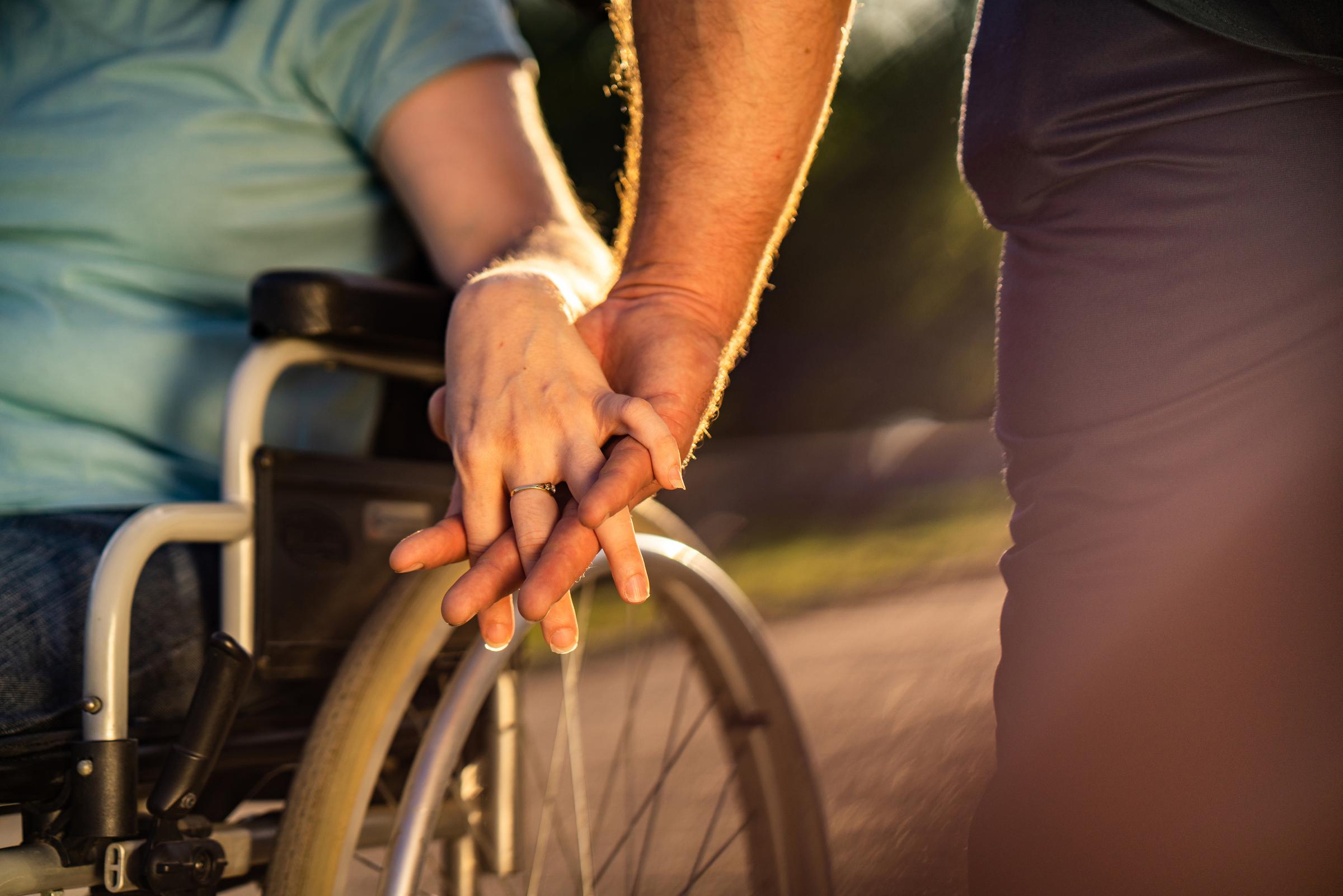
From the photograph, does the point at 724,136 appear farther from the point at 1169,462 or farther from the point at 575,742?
the point at 575,742

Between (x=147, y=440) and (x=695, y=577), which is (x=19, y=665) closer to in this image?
(x=147, y=440)

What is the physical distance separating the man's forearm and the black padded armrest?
0.40m

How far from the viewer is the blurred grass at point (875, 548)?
659 centimetres

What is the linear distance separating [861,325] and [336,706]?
917 centimetres

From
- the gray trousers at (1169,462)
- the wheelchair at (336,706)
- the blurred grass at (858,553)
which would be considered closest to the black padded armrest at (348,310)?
the wheelchair at (336,706)

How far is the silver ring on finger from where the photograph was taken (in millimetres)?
789

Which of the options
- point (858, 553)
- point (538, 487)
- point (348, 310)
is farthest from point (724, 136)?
point (858, 553)

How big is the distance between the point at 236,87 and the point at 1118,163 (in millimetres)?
1007

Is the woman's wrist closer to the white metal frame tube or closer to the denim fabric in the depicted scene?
the white metal frame tube

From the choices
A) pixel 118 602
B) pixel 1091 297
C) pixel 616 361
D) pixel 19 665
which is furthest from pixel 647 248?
pixel 19 665

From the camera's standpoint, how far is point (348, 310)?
1.25m

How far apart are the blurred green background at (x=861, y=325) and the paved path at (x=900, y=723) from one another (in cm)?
251

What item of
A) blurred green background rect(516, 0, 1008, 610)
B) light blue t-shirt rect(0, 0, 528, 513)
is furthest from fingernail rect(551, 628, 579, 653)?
blurred green background rect(516, 0, 1008, 610)

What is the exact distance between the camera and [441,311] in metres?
1.35
